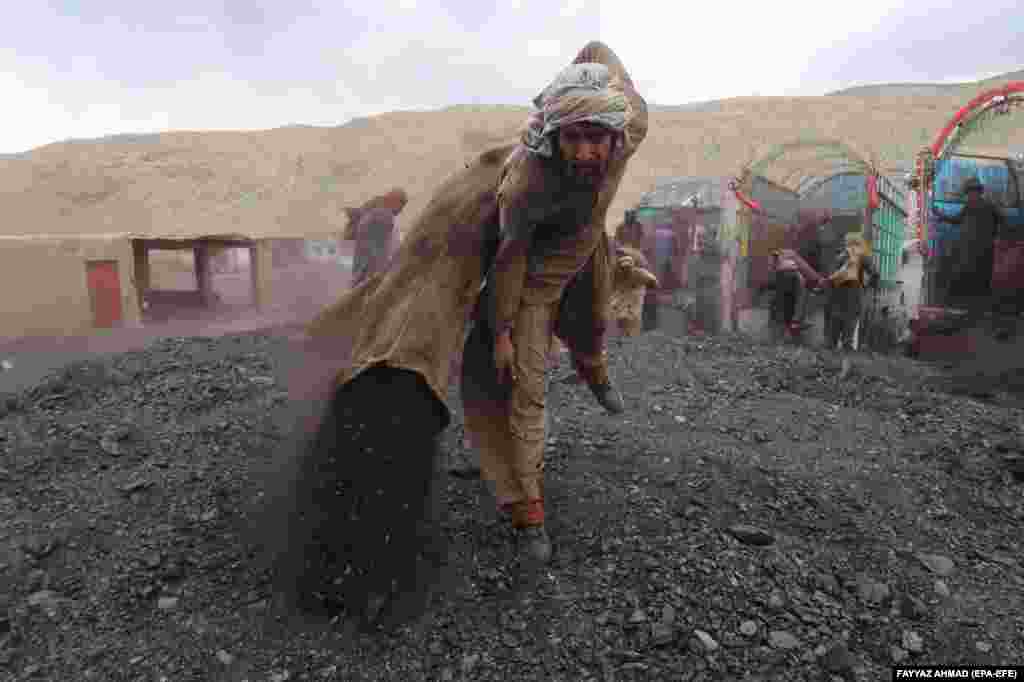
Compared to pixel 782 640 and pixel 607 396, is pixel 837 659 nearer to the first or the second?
pixel 782 640

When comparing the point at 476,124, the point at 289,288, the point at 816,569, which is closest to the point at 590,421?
the point at 816,569

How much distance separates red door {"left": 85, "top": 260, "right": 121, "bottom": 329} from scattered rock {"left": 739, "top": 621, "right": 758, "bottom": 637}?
1150 cm

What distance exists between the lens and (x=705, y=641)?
235cm

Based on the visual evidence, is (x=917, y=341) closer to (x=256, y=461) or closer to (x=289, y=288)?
(x=256, y=461)

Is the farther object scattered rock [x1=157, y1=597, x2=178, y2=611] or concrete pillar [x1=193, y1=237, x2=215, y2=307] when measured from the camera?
concrete pillar [x1=193, y1=237, x2=215, y2=307]

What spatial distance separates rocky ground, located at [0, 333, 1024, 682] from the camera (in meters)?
2.32

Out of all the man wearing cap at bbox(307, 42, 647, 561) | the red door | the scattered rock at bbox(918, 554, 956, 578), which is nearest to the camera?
the man wearing cap at bbox(307, 42, 647, 561)

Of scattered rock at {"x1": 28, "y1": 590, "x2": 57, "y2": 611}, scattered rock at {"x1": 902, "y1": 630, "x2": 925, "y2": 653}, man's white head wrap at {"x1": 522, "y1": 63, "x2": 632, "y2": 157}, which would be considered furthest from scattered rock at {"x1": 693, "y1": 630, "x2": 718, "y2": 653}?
scattered rock at {"x1": 28, "y1": 590, "x2": 57, "y2": 611}

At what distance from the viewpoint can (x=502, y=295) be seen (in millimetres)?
2479

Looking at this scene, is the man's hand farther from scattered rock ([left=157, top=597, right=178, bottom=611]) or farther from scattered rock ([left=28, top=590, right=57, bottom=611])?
scattered rock ([left=28, top=590, right=57, bottom=611])

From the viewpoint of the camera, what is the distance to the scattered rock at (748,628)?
2390 millimetres

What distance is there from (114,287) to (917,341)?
38.3ft

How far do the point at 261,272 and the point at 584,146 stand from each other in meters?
12.1

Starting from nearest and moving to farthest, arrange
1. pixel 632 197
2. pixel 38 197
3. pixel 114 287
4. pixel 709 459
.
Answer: pixel 709 459 → pixel 114 287 → pixel 632 197 → pixel 38 197
